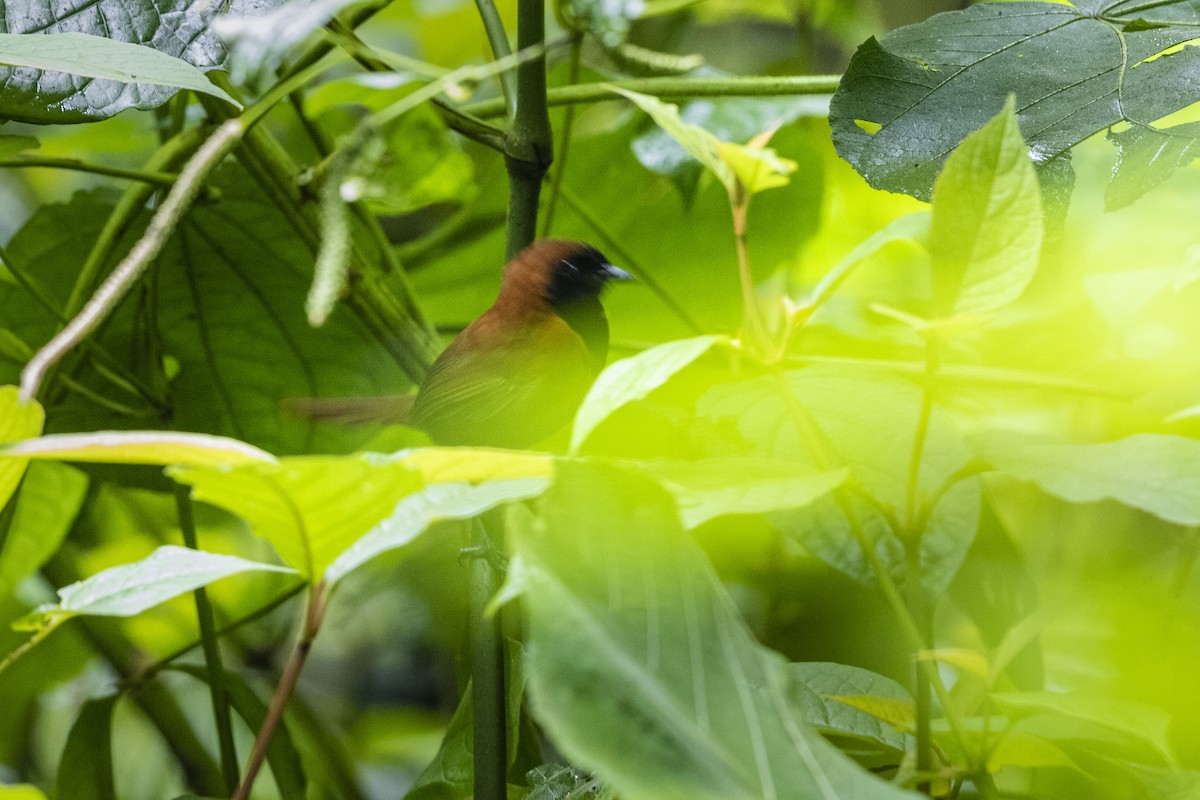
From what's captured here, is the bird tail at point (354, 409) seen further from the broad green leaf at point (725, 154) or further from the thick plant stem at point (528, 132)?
the broad green leaf at point (725, 154)

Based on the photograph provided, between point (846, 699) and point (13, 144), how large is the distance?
0.61m

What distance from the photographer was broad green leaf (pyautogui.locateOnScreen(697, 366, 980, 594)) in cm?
43

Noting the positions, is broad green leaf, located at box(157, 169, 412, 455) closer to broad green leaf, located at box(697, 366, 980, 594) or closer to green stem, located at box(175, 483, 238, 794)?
green stem, located at box(175, 483, 238, 794)

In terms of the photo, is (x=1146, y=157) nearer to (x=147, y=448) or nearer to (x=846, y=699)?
(x=846, y=699)

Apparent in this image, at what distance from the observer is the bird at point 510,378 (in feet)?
2.30

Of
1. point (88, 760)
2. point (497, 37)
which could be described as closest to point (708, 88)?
point (497, 37)

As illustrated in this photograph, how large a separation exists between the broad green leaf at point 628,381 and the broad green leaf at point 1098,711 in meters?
0.19

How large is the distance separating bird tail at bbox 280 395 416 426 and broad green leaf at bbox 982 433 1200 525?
1.79ft

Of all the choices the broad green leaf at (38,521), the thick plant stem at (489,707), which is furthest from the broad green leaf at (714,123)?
the broad green leaf at (38,521)

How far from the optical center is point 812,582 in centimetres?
87

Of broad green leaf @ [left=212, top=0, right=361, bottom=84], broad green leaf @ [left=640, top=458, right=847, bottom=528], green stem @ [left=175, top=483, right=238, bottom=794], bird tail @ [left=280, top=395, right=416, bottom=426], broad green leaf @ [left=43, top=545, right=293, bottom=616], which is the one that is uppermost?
broad green leaf @ [left=212, top=0, right=361, bottom=84]

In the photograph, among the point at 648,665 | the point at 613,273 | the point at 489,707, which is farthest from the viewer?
the point at 613,273

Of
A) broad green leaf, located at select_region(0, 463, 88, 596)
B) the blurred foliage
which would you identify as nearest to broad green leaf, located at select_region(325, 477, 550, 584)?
the blurred foliage

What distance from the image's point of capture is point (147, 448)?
10.6 inches
